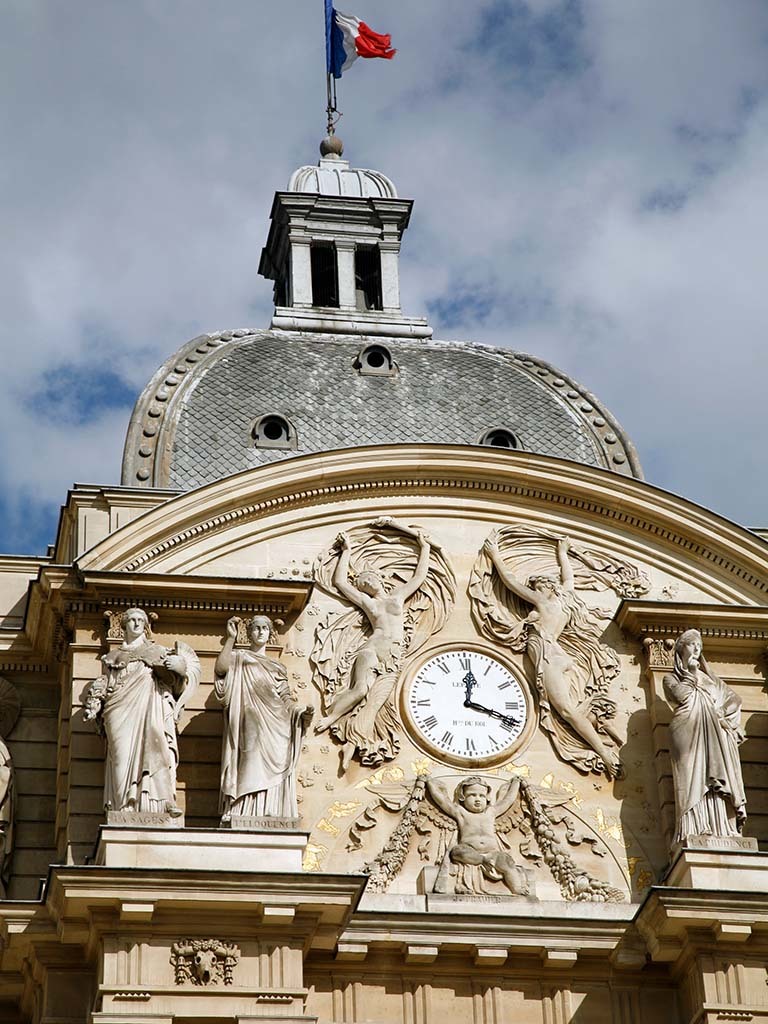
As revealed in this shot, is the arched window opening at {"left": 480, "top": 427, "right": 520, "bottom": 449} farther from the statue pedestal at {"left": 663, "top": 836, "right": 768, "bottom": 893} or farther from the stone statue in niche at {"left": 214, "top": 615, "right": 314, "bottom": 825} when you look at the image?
the statue pedestal at {"left": 663, "top": 836, "right": 768, "bottom": 893}

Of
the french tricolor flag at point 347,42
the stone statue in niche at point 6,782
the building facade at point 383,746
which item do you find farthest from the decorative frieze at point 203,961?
the french tricolor flag at point 347,42

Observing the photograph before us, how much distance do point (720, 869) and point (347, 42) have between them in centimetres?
1472

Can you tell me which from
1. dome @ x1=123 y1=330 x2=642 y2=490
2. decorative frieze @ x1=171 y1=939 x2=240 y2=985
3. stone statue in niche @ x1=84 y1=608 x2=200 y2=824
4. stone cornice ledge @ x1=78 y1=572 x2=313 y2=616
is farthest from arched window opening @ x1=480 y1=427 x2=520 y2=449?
decorative frieze @ x1=171 y1=939 x2=240 y2=985

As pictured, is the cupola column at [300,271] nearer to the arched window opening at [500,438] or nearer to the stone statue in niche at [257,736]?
the arched window opening at [500,438]

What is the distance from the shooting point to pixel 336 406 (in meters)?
27.6

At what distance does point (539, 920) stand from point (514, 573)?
3807 mm

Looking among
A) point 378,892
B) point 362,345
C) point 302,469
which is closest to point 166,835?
point 378,892

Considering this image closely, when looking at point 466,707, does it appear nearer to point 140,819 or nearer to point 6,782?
point 140,819

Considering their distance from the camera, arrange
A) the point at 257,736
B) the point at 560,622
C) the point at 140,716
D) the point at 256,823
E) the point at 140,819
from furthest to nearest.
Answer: the point at 560,622, the point at 257,736, the point at 140,716, the point at 256,823, the point at 140,819

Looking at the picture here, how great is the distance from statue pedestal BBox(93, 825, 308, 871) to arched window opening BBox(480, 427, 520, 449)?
7057 mm

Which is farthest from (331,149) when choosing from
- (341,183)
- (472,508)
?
(472,508)

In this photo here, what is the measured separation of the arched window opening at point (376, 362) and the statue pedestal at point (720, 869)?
316 inches

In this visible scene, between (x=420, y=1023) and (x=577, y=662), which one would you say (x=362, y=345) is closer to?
(x=577, y=662)

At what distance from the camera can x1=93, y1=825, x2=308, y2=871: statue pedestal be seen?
21.4 metres
